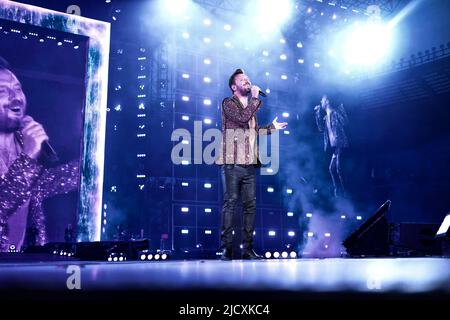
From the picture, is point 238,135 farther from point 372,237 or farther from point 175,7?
point 175,7

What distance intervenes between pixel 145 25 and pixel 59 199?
906 centimetres

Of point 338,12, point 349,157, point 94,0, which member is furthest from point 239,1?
point 349,157

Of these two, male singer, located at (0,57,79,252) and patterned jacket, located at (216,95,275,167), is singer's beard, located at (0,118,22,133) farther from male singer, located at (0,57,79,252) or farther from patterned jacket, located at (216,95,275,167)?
patterned jacket, located at (216,95,275,167)

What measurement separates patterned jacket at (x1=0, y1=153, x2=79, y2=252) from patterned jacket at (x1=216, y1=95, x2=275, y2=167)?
12885mm

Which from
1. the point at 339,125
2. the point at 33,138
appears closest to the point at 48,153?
the point at 33,138

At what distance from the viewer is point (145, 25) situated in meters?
20.9

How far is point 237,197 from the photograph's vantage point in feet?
13.4

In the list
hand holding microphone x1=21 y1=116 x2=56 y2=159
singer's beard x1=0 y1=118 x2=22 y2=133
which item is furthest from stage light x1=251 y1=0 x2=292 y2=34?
singer's beard x1=0 y1=118 x2=22 y2=133

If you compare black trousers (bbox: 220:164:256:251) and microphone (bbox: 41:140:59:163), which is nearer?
black trousers (bbox: 220:164:256:251)

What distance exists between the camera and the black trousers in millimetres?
4014

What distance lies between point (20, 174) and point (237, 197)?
1307 cm

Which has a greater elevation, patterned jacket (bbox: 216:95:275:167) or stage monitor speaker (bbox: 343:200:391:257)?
patterned jacket (bbox: 216:95:275:167)

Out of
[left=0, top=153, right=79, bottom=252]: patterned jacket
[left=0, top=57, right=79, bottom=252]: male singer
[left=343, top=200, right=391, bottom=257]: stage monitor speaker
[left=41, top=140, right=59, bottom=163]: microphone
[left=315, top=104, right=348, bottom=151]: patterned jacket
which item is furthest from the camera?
[left=315, top=104, right=348, bottom=151]: patterned jacket

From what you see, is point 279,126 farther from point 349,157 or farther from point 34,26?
point 349,157
